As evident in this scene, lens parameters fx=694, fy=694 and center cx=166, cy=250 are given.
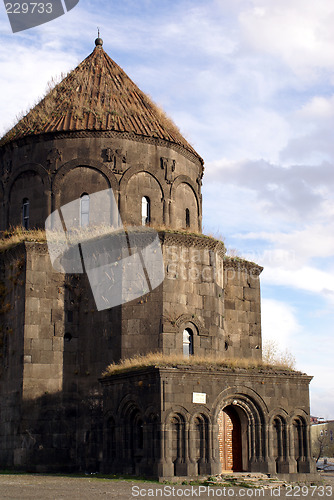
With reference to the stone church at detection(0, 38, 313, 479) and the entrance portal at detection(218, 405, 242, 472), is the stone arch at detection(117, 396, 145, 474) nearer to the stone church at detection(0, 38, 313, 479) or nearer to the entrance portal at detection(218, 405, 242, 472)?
the stone church at detection(0, 38, 313, 479)

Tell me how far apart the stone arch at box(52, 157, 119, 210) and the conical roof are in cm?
122

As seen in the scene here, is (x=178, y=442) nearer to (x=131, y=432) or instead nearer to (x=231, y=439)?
(x=131, y=432)

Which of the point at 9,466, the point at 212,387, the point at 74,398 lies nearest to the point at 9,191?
the point at 74,398

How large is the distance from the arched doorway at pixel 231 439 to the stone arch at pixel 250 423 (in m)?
0.08

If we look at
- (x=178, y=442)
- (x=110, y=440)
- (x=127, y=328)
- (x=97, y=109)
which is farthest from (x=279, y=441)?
(x=97, y=109)

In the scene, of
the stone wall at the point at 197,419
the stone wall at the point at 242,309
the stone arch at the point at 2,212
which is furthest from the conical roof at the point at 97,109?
the stone wall at the point at 197,419

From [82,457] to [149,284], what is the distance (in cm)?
568

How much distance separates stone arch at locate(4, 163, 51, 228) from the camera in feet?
80.6

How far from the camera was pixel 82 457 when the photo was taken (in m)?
21.2

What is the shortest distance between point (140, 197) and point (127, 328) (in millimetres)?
5669

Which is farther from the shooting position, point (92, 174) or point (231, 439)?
point (92, 174)

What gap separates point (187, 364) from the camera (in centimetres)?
1839

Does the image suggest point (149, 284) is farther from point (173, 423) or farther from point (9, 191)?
point (9, 191)

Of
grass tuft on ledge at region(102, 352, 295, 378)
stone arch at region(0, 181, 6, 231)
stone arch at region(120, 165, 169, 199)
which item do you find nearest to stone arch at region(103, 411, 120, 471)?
grass tuft on ledge at region(102, 352, 295, 378)
